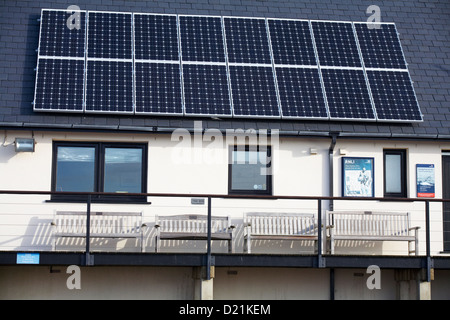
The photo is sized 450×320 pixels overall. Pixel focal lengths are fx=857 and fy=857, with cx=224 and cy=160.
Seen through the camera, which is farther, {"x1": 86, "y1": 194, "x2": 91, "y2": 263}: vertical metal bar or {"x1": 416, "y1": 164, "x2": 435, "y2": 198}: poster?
{"x1": 416, "y1": 164, "x2": 435, "y2": 198}: poster

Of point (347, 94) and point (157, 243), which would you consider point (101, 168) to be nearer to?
point (157, 243)

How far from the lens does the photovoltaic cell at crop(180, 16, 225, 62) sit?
18.8 metres

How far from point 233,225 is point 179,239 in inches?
47.2

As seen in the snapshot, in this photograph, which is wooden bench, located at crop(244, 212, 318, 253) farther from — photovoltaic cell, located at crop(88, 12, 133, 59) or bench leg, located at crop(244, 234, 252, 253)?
photovoltaic cell, located at crop(88, 12, 133, 59)

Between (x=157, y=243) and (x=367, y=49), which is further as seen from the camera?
(x=367, y=49)

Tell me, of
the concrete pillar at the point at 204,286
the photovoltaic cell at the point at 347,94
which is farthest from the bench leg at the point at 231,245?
the photovoltaic cell at the point at 347,94

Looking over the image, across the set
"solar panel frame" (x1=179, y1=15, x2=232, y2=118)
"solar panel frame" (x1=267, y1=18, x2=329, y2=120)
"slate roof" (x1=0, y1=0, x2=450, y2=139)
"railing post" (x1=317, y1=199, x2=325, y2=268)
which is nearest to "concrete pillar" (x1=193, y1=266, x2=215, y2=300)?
"railing post" (x1=317, y1=199, x2=325, y2=268)

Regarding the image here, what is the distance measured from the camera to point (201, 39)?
19.2 meters

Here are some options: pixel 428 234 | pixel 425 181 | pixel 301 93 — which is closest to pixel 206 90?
pixel 301 93

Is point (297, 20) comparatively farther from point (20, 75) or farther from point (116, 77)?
point (20, 75)

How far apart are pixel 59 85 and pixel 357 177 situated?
21.4 feet

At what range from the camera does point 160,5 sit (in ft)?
67.7

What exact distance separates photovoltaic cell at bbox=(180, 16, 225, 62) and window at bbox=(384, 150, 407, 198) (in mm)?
4216
